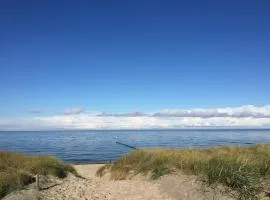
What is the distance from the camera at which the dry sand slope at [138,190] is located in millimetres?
17094

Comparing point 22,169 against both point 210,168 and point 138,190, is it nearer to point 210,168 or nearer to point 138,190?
point 138,190

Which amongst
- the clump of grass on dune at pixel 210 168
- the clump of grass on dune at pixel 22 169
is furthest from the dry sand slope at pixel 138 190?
the clump of grass on dune at pixel 22 169

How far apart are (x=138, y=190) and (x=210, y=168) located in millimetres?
4078

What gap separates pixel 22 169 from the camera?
20016mm

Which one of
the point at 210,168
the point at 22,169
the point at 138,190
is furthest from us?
the point at 22,169

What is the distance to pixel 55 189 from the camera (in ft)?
61.5

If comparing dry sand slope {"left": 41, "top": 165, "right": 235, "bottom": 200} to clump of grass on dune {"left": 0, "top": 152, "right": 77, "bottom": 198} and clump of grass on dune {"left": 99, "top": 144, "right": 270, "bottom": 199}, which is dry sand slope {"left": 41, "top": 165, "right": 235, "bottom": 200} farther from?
clump of grass on dune {"left": 0, "top": 152, "right": 77, "bottom": 198}

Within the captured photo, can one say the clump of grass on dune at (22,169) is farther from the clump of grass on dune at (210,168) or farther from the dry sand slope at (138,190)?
the clump of grass on dune at (210,168)

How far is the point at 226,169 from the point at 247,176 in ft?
3.94

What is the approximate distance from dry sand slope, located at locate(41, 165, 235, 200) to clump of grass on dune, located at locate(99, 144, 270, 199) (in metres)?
0.82

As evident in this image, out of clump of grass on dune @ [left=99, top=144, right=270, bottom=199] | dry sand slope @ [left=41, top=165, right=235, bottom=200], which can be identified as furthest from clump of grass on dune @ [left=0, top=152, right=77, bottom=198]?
clump of grass on dune @ [left=99, top=144, right=270, bottom=199]

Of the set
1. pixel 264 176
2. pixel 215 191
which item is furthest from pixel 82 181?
pixel 264 176

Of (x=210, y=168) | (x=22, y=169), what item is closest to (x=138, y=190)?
(x=210, y=168)

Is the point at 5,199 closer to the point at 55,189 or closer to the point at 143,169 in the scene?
the point at 55,189
